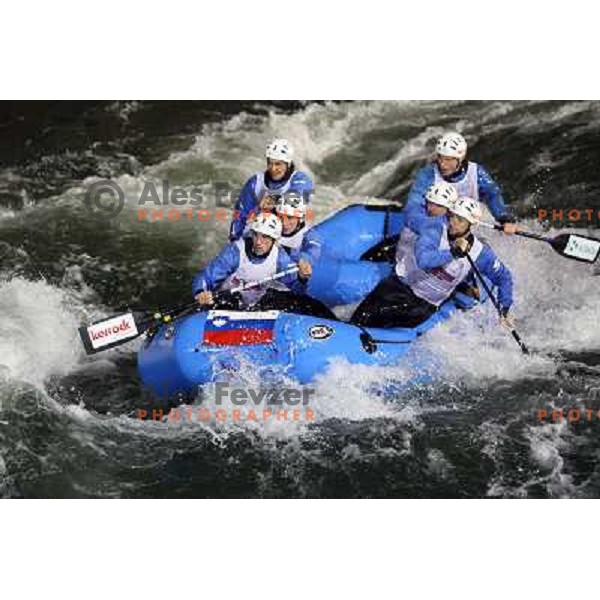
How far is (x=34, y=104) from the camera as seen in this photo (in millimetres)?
8953

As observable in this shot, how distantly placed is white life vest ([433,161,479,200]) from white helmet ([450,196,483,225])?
0.79m

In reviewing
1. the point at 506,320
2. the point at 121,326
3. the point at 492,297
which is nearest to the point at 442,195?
the point at 492,297

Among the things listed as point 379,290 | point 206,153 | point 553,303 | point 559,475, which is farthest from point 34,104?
point 559,475

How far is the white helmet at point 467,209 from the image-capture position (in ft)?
20.7

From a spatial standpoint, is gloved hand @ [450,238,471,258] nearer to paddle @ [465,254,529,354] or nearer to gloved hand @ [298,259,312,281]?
paddle @ [465,254,529,354]

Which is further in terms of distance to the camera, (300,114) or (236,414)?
(300,114)

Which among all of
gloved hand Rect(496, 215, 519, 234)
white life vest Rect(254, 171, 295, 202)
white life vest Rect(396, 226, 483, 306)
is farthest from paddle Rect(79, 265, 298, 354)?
gloved hand Rect(496, 215, 519, 234)

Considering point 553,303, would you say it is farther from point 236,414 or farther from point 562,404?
point 236,414

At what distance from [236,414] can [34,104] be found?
3685 millimetres

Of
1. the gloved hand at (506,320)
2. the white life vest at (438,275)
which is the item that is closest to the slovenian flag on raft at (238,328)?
the white life vest at (438,275)

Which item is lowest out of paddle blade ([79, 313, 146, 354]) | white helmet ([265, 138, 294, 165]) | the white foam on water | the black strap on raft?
the white foam on water

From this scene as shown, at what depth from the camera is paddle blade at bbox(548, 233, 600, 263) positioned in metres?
6.96

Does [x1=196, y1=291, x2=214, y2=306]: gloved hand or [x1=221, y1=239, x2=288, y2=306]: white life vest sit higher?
[x1=221, y1=239, x2=288, y2=306]: white life vest

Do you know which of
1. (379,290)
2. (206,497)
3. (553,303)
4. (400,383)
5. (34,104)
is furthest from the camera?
(34,104)
